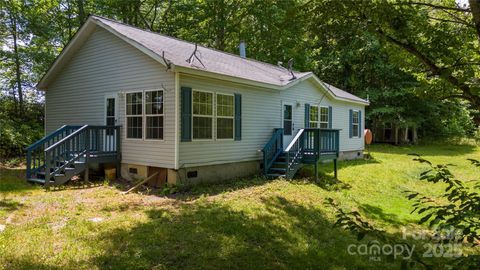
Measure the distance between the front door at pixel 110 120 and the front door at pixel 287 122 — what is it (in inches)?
219

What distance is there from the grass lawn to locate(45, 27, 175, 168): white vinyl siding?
50.8 inches

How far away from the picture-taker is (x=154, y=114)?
8.95 meters

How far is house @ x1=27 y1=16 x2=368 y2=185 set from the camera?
338 inches

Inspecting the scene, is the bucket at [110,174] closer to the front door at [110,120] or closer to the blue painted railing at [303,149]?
the front door at [110,120]

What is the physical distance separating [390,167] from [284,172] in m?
5.63

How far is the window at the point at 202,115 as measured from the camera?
8859 mm

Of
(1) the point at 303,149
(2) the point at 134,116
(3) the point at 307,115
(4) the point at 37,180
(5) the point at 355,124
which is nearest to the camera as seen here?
(4) the point at 37,180

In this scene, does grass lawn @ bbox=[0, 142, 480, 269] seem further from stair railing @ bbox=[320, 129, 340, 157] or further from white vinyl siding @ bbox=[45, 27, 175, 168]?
stair railing @ bbox=[320, 129, 340, 157]

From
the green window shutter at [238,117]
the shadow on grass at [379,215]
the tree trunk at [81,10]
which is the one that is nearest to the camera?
the shadow on grass at [379,215]

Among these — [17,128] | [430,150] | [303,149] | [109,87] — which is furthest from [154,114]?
[430,150]

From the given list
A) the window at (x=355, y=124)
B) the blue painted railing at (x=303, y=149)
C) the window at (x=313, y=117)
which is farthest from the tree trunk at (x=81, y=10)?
the window at (x=355, y=124)

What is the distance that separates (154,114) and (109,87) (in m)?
2.17

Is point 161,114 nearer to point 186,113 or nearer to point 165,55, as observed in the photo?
point 186,113

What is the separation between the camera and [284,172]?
10195 millimetres
